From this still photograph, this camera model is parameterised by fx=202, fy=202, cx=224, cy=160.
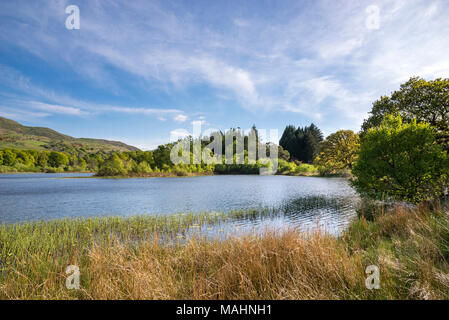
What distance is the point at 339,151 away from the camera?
45625mm

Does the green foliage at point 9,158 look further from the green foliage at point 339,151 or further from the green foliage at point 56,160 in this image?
the green foliage at point 339,151

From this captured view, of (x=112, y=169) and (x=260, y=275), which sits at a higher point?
(x=112, y=169)

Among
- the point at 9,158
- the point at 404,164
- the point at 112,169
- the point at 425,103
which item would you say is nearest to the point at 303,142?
the point at 425,103

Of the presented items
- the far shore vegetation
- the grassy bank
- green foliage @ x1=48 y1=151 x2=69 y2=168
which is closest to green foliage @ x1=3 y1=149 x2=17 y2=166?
green foliage @ x1=48 y1=151 x2=69 y2=168

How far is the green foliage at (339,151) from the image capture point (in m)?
44.7

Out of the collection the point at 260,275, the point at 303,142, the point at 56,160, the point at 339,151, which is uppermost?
the point at 303,142

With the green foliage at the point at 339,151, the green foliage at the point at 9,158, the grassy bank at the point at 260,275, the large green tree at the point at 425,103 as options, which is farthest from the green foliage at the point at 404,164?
the green foliage at the point at 9,158

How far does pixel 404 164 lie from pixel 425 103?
42.9 feet

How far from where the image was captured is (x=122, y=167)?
5019 cm

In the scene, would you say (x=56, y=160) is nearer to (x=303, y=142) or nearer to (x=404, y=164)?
(x=303, y=142)

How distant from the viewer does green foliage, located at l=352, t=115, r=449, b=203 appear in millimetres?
9273

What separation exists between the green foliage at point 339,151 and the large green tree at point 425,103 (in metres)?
26.3
